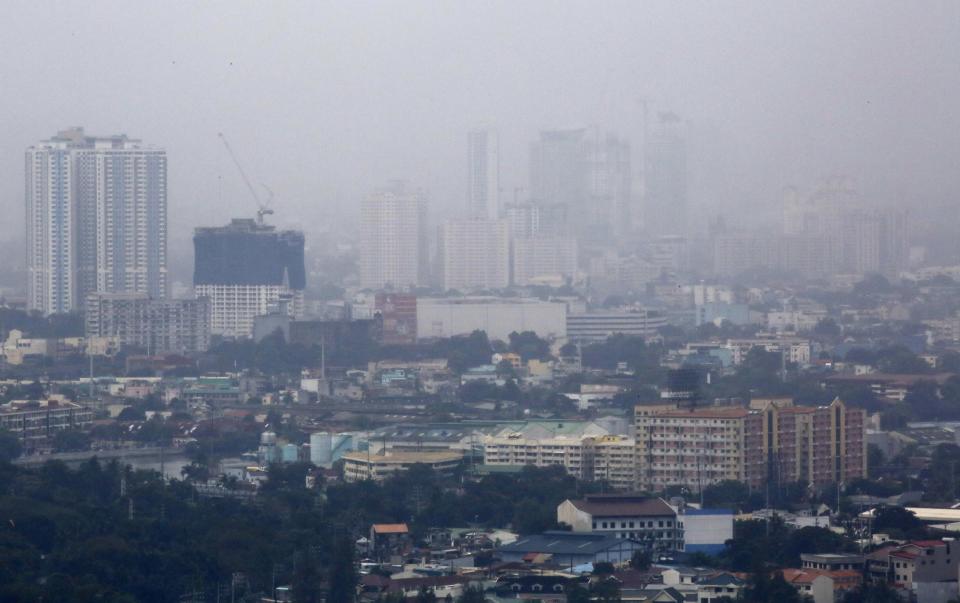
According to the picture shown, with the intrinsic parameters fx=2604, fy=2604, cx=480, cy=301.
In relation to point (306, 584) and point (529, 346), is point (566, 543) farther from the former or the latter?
point (529, 346)

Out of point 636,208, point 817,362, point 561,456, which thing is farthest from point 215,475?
point 636,208

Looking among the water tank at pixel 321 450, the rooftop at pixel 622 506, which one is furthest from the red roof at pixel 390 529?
the water tank at pixel 321 450

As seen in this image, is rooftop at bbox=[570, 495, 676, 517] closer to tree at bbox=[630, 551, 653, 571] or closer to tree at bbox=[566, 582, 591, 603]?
tree at bbox=[630, 551, 653, 571]

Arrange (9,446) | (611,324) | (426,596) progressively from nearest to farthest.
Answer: (426,596)
(9,446)
(611,324)

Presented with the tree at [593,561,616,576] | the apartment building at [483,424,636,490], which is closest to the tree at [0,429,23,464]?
the apartment building at [483,424,636,490]

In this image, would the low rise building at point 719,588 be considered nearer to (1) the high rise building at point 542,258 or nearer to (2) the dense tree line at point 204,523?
(2) the dense tree line at point 204,523

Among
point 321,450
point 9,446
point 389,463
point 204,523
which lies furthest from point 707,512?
point 9,446
